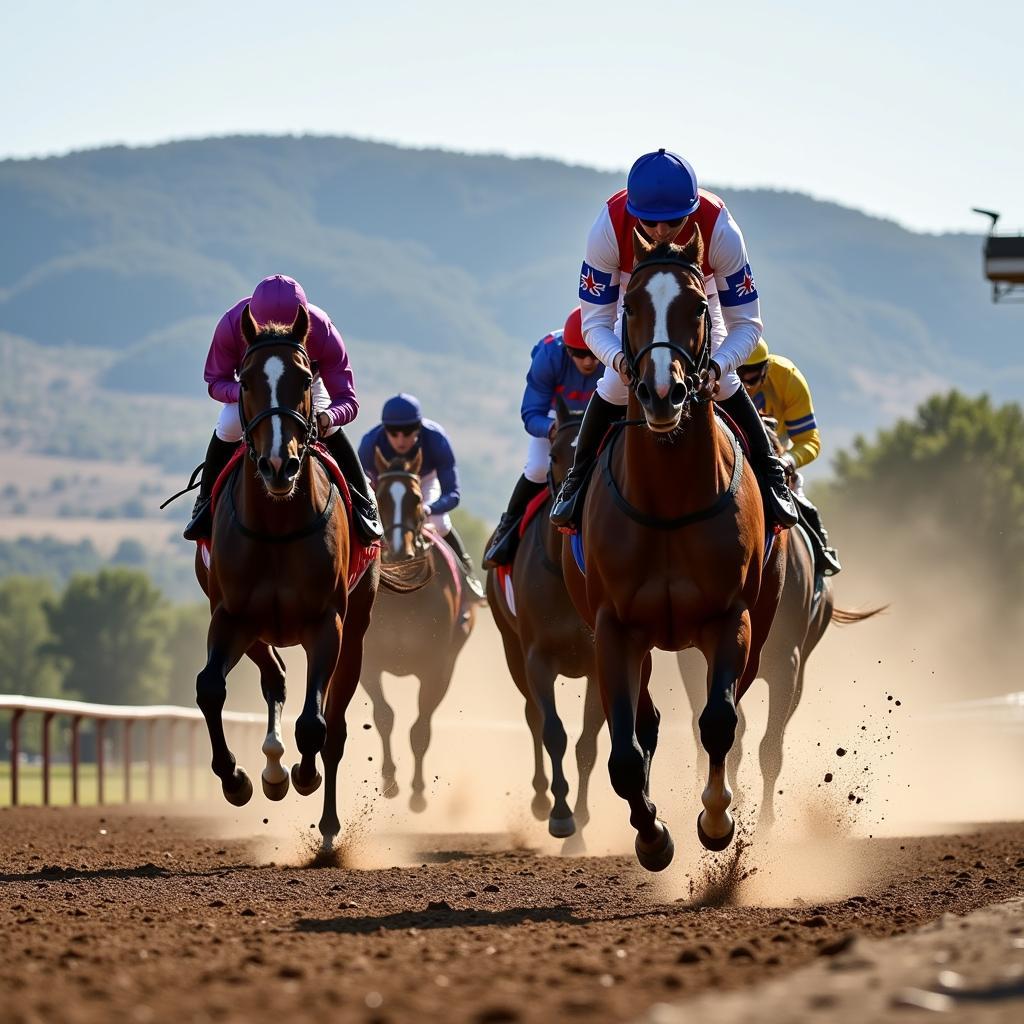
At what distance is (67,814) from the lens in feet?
65.1

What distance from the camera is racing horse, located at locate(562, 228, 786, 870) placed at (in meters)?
8.48

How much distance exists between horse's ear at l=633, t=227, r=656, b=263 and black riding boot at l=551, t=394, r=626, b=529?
1095 millimetres

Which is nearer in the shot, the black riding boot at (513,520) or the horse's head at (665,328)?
the horse's head at (665,328)

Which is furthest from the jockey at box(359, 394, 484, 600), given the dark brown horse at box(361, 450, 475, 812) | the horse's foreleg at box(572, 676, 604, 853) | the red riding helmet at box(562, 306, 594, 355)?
the red riding helmet at box(562, 306, 594, 355)

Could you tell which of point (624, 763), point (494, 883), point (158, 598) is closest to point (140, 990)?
point (624, 763)

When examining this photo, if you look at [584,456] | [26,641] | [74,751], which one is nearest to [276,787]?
[584,456]

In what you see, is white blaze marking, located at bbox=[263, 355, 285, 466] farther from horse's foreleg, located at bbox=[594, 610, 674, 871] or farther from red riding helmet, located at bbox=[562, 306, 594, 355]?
red riding helmet, located at bbox=[562, 306, 594, 355]

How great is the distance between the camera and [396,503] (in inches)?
641

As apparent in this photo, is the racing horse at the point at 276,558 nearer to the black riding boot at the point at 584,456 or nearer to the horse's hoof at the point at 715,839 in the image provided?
the black riding boot at the point at 584,456

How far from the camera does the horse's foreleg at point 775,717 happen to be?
12766 mm

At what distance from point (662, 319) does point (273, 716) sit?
4166mm

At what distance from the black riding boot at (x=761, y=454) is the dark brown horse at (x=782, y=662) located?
8.66ft

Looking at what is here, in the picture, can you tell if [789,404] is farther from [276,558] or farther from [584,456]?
[276,558]

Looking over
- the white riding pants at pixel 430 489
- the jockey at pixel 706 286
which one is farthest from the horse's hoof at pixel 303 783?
the white riding pants at pixel 430 489
